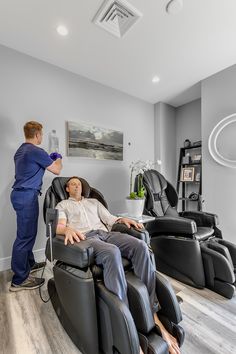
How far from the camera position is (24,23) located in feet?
6.01

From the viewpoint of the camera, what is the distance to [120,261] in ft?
3.77

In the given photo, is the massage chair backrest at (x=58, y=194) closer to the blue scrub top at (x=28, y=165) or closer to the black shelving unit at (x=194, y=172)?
the blue scrub top at (x=28, y=165)

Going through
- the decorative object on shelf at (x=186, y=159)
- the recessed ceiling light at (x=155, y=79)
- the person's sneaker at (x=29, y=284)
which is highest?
the recessed ceiling light at (x=155, y=79)

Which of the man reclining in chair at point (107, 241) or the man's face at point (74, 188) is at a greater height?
the man's face at point (74, 188)

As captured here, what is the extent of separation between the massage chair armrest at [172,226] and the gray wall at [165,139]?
1.68 m

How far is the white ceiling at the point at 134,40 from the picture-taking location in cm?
168

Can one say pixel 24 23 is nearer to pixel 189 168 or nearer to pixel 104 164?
pixel 104 164

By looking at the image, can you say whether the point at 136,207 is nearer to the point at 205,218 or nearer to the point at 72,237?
the point at 205,218

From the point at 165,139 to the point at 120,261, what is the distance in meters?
2.92

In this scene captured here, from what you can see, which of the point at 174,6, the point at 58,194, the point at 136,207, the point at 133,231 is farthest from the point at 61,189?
the point at 174,6

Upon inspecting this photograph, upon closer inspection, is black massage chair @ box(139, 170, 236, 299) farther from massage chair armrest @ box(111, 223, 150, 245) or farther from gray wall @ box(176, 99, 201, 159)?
gray wall @ box(176, 99, 201, 159)

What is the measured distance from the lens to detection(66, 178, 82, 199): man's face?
173 cm

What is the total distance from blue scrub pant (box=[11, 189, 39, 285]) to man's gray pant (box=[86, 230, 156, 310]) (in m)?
0.65

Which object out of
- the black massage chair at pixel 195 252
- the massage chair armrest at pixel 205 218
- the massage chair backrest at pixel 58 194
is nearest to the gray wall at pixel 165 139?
the massage chair armrest at pixel 205 218
